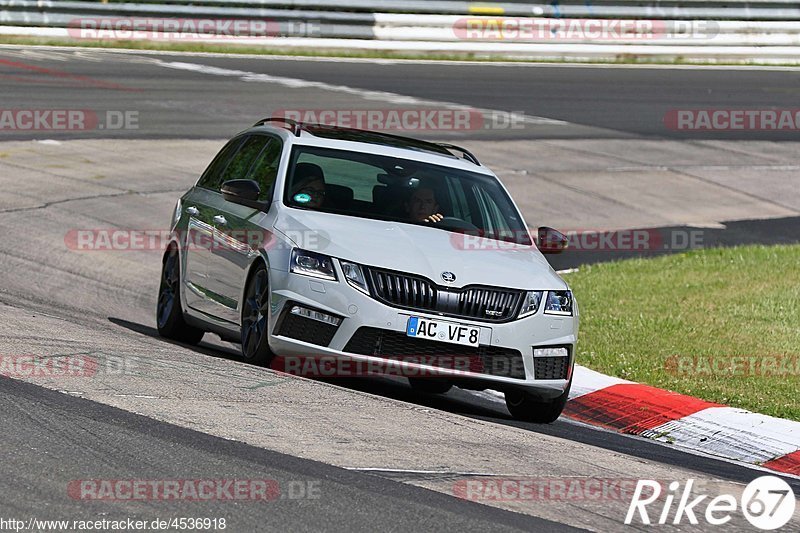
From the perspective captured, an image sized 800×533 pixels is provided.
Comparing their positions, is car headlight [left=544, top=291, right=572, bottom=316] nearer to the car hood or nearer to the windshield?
the car hood

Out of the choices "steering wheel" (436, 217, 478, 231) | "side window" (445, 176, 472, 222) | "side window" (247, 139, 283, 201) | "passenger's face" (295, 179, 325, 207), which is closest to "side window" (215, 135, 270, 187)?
"side window" (247, 139, 283, 201)

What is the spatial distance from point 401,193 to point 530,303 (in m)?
1.39

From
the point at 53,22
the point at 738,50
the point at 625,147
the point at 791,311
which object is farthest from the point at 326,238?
the point at 738,50

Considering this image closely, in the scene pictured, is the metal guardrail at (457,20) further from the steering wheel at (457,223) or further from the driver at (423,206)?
the steering wheel at (457,223)

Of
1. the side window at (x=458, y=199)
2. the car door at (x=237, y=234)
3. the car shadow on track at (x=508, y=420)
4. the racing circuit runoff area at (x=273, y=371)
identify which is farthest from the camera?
the side window at (x=458, y=199)

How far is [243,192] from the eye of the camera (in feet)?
30.7

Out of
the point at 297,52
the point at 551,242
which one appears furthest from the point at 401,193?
the point at 297,52

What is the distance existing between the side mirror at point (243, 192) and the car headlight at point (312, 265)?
0.93 meters

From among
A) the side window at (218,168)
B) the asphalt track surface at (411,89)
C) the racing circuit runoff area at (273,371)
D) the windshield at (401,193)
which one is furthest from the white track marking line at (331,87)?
the windshield at (401,193)

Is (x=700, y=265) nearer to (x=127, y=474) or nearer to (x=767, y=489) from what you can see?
(x=767, y=489)

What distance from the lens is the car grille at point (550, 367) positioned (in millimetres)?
8688

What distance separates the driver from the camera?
9.45 metres

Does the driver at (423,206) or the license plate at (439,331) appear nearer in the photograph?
the license plate at (439,331)

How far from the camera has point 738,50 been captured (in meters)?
37.0
